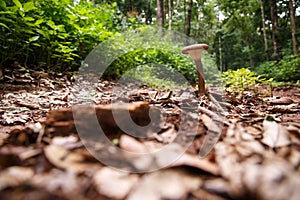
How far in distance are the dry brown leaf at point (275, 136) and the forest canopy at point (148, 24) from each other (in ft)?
7.46

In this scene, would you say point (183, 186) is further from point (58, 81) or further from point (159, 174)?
point (58, 81)

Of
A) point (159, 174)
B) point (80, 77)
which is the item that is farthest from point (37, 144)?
point (80, 77)

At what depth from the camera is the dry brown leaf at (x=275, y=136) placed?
62 cm

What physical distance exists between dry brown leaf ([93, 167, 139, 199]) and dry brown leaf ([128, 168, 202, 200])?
2 centimetres

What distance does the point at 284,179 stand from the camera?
0.43 meters

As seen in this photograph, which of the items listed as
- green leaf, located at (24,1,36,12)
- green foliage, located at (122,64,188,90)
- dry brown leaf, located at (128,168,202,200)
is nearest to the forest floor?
dry brown leaf, located at (128,168,202,200)

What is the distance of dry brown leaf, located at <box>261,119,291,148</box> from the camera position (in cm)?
62

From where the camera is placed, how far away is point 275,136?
2.19ft

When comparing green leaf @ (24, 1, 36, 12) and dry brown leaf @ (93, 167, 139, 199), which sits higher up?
green leaf @ (24, 1, 36, 12)

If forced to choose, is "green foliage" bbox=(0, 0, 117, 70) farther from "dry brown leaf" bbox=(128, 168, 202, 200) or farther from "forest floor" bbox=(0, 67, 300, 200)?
"dry brown leaf" bbox=(128, 168, 202, 200)

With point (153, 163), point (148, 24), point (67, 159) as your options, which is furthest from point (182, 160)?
point (148, 24)

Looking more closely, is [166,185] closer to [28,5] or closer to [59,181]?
[59,181]

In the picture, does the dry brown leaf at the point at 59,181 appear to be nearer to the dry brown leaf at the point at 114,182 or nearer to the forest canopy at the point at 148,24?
the dry brown leaf at the point at 114,182

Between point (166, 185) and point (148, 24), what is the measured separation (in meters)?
12.5
